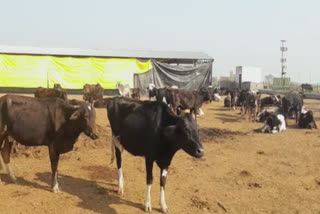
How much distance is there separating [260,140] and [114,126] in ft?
24.3

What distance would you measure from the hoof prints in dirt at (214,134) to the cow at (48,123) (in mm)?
6560

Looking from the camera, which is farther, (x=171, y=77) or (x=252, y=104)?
(x=171, y=77)

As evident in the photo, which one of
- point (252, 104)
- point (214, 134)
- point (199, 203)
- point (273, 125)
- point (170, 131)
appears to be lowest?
point (199, 203)

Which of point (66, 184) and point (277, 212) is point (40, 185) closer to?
point (66, 184)

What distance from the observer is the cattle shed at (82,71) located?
30.1 meters

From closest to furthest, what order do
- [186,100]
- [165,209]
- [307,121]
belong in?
[165,209] < [307,121] < [186,100]

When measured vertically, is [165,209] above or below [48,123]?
below

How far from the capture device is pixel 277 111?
17.5 m

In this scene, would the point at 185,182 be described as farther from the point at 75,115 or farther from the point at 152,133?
the point at 75,115

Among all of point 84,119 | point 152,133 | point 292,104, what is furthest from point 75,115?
point 292,104

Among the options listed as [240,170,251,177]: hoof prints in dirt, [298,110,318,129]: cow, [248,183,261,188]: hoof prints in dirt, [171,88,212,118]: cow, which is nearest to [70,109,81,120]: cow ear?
[248,183,261,188]: hoof prints in dirt

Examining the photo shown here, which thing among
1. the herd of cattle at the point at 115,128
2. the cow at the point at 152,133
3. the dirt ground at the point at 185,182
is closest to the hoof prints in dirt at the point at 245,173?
the dirt ground at the point at 185,182

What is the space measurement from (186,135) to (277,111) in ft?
39.6

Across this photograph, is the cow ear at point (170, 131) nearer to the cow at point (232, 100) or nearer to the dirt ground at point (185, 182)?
the dirt ground at point (185, 182)
